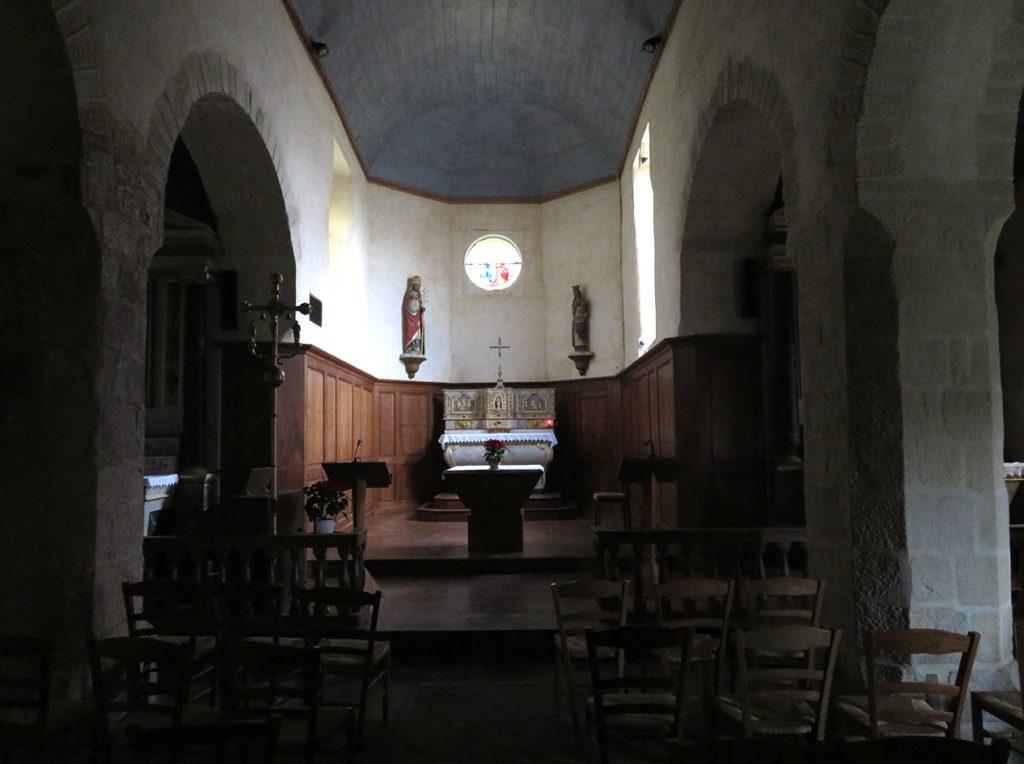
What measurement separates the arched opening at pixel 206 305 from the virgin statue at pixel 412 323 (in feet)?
16.8

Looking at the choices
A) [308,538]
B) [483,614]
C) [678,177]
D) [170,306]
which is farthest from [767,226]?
[170,306]

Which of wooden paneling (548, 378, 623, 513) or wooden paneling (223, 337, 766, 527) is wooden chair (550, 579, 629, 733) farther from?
wooden paneling (548, 378, 623, 513)

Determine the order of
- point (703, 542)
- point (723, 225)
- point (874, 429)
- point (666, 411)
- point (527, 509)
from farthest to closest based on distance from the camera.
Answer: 1. point (527, 509)
2. point (666, 411)
3. point (723, 225)
4. point (703, 542)
5. point (874, 429)

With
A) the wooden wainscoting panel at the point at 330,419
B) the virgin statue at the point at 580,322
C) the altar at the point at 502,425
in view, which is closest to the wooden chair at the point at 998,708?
the wooden wainscoting panel at the point at 330,419

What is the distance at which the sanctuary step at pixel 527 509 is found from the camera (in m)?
12.4

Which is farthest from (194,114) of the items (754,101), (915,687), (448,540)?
(915,687)

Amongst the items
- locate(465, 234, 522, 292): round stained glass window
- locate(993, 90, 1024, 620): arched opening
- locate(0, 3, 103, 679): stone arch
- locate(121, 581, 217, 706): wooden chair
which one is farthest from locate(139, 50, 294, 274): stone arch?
locate(993, 90, 1024, 620): arched opening

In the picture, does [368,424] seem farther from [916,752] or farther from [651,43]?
[916,752]

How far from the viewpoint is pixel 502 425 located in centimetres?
1339

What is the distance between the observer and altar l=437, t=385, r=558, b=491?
516 inches

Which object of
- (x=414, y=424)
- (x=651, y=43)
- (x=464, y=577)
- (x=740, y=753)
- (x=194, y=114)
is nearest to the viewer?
(x=740, y=753)

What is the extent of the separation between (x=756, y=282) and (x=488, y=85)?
264 inches

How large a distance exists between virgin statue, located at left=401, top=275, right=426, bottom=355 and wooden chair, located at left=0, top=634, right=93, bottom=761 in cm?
1049

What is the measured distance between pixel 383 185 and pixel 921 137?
10775 millimetres
